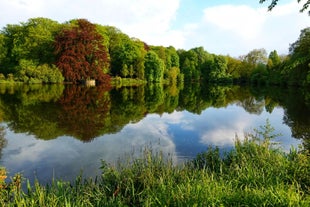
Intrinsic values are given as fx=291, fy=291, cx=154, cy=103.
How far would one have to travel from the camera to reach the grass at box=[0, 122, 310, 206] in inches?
203

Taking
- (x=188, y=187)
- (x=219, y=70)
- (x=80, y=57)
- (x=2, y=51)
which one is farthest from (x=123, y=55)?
(x=188, y=187)

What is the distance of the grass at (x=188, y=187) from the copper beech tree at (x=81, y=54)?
5296 cm

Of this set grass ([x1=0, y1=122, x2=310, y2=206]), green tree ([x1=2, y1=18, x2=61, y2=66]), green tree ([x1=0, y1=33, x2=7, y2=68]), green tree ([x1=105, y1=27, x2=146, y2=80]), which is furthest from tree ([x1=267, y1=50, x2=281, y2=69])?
grass ([x1=0, y1=122, x2=310, y2=206])

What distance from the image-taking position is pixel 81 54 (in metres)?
59.8

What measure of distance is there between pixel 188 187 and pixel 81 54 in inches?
2271

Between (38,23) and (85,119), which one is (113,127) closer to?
(85,119)

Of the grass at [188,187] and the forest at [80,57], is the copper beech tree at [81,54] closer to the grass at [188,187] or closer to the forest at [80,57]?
the forest at [80,57]

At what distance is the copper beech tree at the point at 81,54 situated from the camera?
57594 mm

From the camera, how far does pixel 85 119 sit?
60.4 feet

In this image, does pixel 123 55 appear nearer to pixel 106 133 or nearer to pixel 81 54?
pixel 81 54

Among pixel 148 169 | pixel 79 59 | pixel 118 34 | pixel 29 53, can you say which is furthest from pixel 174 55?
pixel 148 169

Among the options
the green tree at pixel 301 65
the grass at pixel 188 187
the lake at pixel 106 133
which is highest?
the green tree at pixel 301 65

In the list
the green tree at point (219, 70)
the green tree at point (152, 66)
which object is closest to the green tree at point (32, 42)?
the green tree at point (152, 66)

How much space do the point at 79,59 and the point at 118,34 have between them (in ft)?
62.5
